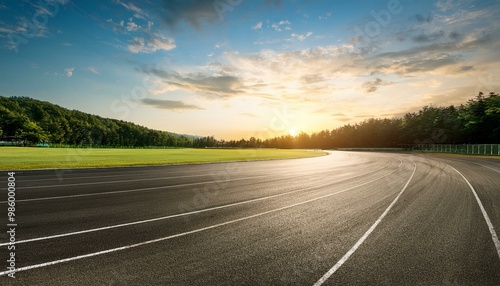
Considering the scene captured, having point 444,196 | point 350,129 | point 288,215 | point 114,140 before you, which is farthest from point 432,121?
point 114,140

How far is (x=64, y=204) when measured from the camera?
9.24 m

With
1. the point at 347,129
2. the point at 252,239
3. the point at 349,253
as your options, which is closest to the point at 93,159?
the point at 252,239

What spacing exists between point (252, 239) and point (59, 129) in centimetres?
15529

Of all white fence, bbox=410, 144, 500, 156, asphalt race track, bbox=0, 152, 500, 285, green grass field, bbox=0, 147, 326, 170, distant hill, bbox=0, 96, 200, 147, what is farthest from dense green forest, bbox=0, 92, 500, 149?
asphalt race track, bbox=0, 152, 500, 285

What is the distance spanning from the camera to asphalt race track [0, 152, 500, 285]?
14.4ft

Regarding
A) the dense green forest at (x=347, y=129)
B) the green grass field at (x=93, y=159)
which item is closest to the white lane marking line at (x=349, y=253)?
the green grass field at (x=93, y=159)

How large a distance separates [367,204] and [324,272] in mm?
6032

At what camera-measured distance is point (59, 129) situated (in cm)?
13000

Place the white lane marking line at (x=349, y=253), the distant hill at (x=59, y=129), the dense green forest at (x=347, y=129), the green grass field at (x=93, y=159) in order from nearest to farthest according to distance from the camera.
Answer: the white lane marking line at (x=349, y=253) < the green grass field at (x=93, y=159) < the dense green forest at (x=347, y=129) < the distant hill at (x=59, y=129)

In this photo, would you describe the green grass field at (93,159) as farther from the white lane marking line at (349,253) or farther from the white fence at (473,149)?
the white fence at (473,149)

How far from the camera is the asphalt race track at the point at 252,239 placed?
4383mm

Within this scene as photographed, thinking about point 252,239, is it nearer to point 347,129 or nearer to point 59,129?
point 59,129

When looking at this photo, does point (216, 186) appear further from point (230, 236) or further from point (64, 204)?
point (230, 236)

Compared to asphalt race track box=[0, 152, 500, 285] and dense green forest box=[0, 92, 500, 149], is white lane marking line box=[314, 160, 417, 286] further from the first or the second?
dense green forest box=[0, 92, 500, 149]
